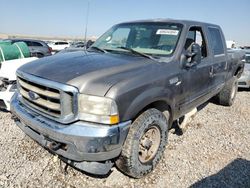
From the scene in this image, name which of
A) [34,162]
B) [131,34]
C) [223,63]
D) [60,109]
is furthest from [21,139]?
[223,63]

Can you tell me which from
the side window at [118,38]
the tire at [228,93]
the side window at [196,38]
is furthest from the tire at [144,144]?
the tire at [228,93]

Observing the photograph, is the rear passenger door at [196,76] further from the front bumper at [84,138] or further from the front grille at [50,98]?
the front grille at [50,98]

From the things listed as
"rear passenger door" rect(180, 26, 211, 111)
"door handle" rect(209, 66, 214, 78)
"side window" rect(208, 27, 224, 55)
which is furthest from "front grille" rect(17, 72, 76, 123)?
"side window" rect(208, 27, 224, 55)

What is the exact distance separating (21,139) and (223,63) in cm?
414

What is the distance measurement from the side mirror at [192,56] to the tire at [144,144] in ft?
2.62

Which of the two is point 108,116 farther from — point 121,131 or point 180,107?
point 180,107

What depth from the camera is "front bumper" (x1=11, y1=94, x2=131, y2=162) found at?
2408 millimetres

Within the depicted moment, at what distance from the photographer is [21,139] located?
3.99 m

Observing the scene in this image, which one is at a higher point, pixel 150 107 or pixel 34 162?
pixel 150 107

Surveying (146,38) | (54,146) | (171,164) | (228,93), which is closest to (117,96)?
(54,146)

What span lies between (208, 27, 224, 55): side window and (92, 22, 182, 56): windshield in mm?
1244

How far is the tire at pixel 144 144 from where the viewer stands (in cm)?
279

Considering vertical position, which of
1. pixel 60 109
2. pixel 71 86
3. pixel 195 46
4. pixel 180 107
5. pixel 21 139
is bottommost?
pixel 21 139

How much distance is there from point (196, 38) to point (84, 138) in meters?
2.87
